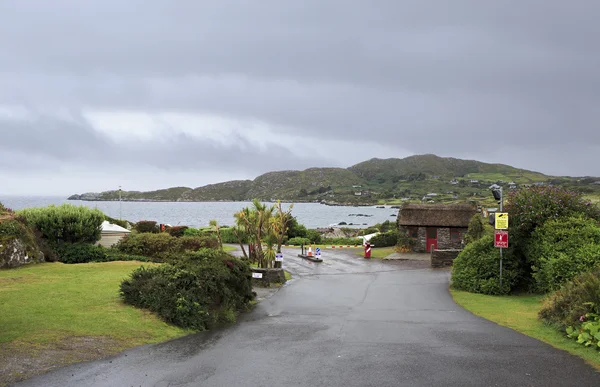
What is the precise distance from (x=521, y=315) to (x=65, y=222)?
2250cm

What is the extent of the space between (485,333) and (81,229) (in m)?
21.8

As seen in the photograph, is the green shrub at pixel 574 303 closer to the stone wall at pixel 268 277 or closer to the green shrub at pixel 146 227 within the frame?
the stone wall at pixel 268 277

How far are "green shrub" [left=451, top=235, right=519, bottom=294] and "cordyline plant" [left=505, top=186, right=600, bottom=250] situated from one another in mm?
1095

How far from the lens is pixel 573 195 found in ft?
63.2

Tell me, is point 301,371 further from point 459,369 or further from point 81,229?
point 81,229

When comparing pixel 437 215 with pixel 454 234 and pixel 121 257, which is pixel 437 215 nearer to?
pixel 454 234

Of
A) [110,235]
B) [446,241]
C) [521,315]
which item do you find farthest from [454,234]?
[110,235]

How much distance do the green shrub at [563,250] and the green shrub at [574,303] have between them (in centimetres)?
182

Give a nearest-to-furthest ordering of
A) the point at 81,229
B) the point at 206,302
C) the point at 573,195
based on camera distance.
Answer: the point at 206,302
the point at 573,195
the point at 81,229

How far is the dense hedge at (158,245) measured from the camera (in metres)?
27.8

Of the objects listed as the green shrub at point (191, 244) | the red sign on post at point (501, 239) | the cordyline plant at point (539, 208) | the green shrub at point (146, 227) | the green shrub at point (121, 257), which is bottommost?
the green shrub at point (121, 257)

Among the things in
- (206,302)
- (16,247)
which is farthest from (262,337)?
(16,247)

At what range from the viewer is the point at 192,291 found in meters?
13.8

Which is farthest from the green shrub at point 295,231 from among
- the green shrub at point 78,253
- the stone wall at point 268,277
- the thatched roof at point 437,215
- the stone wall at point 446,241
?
the stone wall at point 268,277
